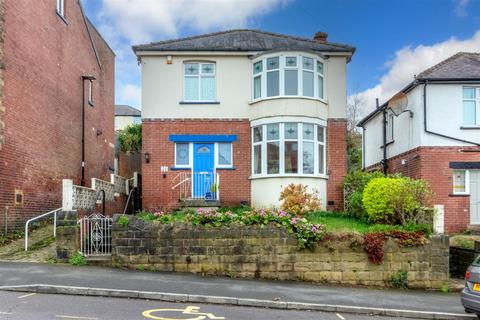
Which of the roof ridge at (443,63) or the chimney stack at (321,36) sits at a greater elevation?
the chimney stack at (321,36)

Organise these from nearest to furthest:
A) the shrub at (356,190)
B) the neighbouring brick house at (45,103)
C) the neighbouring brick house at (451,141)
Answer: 1. the neighbouring brick house at (45,103)
2. the shrub at (356,190)
3. the neighbouring brick house at (451,141)

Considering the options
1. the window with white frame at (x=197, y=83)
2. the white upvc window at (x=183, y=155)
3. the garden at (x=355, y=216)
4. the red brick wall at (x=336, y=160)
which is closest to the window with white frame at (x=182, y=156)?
the white upvc window at (x=183, y=155)

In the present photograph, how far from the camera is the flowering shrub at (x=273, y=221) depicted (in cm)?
1320

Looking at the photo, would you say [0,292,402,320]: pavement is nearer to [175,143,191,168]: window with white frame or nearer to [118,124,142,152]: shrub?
[175,143,191,168]: window with white frame

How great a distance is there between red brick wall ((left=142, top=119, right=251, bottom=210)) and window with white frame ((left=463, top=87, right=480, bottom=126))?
29.3ft

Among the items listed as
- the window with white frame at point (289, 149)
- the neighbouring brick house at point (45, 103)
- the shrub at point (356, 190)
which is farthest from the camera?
the window with white frame at point (289, 149)

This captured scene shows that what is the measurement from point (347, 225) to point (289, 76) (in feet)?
21.5

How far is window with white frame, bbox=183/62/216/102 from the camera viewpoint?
19.9 m

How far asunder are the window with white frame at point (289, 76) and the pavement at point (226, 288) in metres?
8.86

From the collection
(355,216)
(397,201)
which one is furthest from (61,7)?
(397,201)

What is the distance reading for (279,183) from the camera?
18859mm

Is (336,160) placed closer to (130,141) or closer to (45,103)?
(45,103)

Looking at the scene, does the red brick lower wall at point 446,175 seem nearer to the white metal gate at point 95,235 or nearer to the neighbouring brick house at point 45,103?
the white metal gate at point 95,235

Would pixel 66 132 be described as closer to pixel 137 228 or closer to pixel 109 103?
pixel 109 103
